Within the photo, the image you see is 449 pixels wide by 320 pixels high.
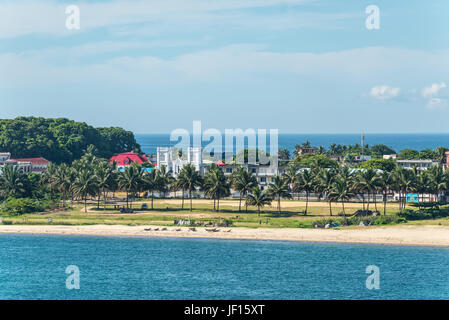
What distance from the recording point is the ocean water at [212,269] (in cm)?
6262

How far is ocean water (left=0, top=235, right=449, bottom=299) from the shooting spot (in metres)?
62.6

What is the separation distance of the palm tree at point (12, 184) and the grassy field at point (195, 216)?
21.5 ft

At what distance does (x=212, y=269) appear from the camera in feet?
231

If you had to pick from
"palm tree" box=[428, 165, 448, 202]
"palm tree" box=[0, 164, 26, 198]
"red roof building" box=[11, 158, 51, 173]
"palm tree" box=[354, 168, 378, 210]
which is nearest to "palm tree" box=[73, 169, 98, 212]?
"palm tree" box=[0, 164, 26, 198]

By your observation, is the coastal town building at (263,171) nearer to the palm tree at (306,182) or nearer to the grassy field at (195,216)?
the grassy field at (195,216)

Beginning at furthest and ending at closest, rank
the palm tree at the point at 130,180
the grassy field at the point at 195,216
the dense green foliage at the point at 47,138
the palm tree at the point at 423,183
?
the dense green foliage at the point at 47,138, the palm tree at the point at 130,180, the palm tree at the point at 423,183, the grassy field at the point at 195,216

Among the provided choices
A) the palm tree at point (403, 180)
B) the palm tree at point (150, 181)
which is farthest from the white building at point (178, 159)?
the palm tree at point (403, 180)

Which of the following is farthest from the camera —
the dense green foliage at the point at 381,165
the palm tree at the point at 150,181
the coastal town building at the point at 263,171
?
the dense green foliage at the point at 381,165

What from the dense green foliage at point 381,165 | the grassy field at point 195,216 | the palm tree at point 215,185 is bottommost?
the grassy field at point 195,216

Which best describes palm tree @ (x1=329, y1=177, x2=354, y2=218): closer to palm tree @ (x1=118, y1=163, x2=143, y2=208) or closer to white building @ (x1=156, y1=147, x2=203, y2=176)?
palm tree @ (x1=118, y1=163, x2=143, y2=208)

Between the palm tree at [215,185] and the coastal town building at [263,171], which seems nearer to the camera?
the palm tree at [215,185]

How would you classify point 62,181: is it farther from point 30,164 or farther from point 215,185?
point 30,164

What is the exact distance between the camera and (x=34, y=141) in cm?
17150

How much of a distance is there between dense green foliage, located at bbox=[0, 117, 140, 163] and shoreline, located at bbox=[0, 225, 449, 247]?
81.0 metres
